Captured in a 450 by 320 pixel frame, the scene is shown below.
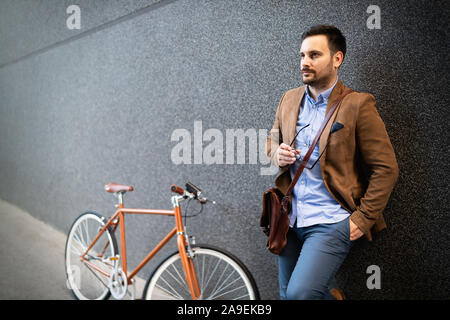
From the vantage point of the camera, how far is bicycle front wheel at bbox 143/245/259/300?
163 centimetres

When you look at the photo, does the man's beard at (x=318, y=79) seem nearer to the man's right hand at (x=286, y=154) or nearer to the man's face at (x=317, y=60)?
Result: the man's face at (x=317, y=60)

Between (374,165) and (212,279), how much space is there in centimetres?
136

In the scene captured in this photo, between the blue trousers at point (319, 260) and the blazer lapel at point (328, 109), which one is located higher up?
the blazer lapel at point (328, 109)

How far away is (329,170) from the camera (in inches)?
52.1

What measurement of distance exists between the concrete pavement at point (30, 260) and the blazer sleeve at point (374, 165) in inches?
71.6

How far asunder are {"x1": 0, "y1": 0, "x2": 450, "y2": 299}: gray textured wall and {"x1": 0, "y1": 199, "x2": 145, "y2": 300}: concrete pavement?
189mm

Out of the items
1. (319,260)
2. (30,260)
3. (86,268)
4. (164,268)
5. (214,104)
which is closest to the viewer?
(319,260)

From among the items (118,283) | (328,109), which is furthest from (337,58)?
(118,283)

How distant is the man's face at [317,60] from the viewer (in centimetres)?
133

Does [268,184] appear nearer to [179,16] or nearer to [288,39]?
[288,39]

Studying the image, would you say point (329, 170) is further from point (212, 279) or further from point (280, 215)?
point (212, 279)

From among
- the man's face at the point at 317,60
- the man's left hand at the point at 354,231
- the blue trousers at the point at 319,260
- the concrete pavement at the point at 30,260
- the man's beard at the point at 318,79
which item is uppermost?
the man's face at the point at 317,60

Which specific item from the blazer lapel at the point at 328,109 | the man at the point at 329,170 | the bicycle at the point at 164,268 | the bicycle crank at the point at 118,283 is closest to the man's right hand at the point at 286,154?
the man at the point at 329,170

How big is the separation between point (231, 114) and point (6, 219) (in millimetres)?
3266
